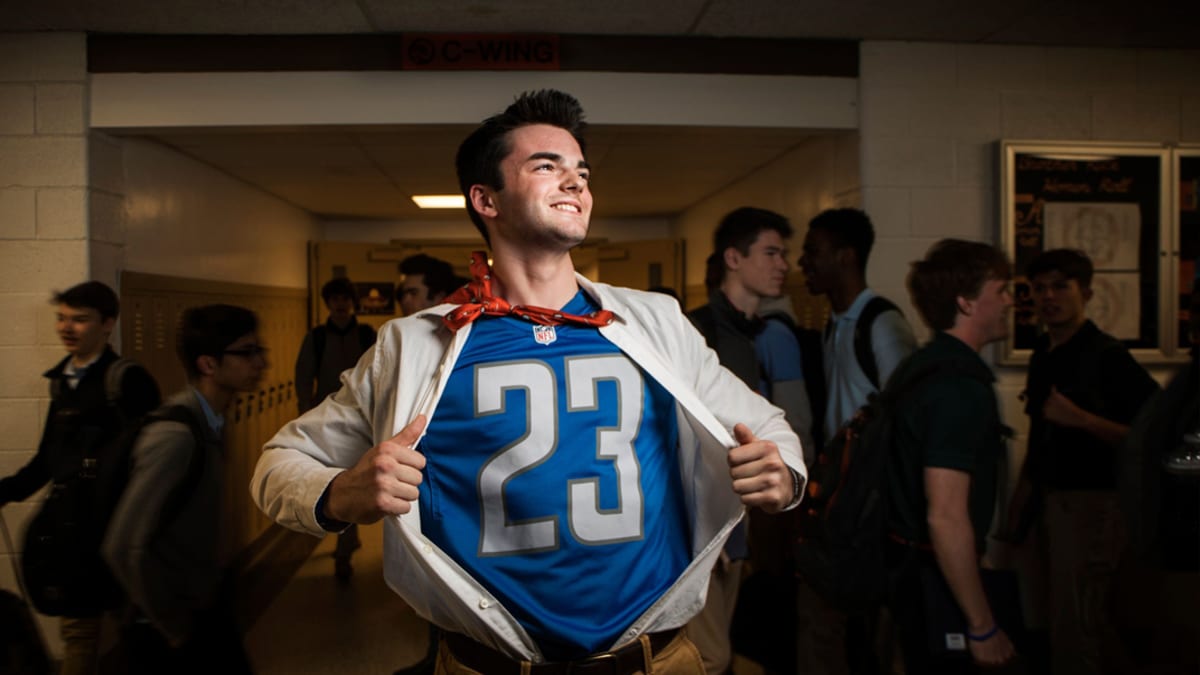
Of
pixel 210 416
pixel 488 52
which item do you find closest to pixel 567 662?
pixel 210 416

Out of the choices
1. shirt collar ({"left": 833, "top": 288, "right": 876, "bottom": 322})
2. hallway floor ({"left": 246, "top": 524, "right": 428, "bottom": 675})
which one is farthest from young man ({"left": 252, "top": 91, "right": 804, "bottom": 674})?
hallway floor ({"left": 246, "top": 524, "right": 428, "bottom": 675})

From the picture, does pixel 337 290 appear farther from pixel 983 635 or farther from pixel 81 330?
pixel 983 635

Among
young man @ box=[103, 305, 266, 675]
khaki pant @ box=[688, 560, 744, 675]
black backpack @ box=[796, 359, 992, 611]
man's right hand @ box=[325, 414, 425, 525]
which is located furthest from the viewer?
khaki pant @ box=[688, 560, 744, 675]

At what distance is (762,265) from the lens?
8.18 feet

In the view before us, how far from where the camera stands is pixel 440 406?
1.26 metres

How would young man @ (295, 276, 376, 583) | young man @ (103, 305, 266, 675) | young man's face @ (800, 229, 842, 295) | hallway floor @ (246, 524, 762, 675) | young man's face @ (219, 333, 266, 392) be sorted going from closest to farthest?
young man @ (103, 305, 266, 675) < young man's face @ (219, 333, 266, 392) < young man's face @ (800, 229, 842, 295) < hallway floor @ (246, 524, 762, 675) < young man @ (295, 276, 376, 583)

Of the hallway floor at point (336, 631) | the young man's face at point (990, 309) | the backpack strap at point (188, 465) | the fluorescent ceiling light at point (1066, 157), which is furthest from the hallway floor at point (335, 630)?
the fluorescent ceiling light at point (1066, 157)

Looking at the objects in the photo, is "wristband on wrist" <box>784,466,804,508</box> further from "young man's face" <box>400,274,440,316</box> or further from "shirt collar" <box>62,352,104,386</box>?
"young man's face" <box>400,274,440,316</box>

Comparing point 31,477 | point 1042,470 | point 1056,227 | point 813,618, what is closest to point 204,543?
point 31,477

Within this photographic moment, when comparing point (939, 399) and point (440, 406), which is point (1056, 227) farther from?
point (440, 406)

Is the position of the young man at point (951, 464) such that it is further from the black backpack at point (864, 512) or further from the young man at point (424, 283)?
the young man at point (424, 283)

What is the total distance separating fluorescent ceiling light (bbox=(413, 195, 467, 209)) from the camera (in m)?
5.71

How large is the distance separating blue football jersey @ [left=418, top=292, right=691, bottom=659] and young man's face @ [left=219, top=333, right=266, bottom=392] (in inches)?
38.3

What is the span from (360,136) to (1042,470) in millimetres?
3087
